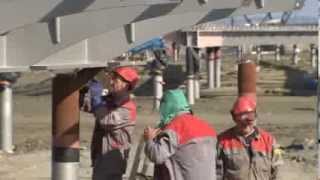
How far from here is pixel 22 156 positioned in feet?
52.0

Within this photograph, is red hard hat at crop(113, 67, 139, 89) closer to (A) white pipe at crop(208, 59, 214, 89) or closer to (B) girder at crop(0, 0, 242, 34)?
(B) girder at crop(0, 0, 242, 34)

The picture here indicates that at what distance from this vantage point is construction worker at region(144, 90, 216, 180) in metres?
5.66

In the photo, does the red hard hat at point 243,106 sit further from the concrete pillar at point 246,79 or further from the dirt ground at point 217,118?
the concrete pillar at point 246,79

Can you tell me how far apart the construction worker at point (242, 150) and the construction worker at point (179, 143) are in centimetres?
32

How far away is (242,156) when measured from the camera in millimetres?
6188

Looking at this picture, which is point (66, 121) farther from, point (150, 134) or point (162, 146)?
point (162, 146)

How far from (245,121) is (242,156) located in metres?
0.26

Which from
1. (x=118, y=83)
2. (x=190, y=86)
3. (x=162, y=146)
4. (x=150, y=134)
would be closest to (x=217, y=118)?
(x=190, y=86)

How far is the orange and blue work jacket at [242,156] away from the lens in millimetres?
6180

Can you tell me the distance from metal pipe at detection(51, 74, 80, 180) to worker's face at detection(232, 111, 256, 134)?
1114 millimetres

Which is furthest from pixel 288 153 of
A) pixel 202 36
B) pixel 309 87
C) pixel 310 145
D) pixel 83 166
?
pixel 309 87

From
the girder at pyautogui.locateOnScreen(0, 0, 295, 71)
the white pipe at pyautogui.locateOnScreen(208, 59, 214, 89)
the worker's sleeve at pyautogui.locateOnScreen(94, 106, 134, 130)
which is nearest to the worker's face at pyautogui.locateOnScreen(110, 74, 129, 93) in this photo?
the worker's sleeve at pyautogui.locateOnScreen(94, 106, 134, 130)

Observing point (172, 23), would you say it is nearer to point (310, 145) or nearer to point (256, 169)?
point (256, 169)

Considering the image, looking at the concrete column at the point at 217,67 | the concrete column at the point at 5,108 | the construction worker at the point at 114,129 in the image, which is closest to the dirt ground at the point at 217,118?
the concrete column at the point at 217,67
